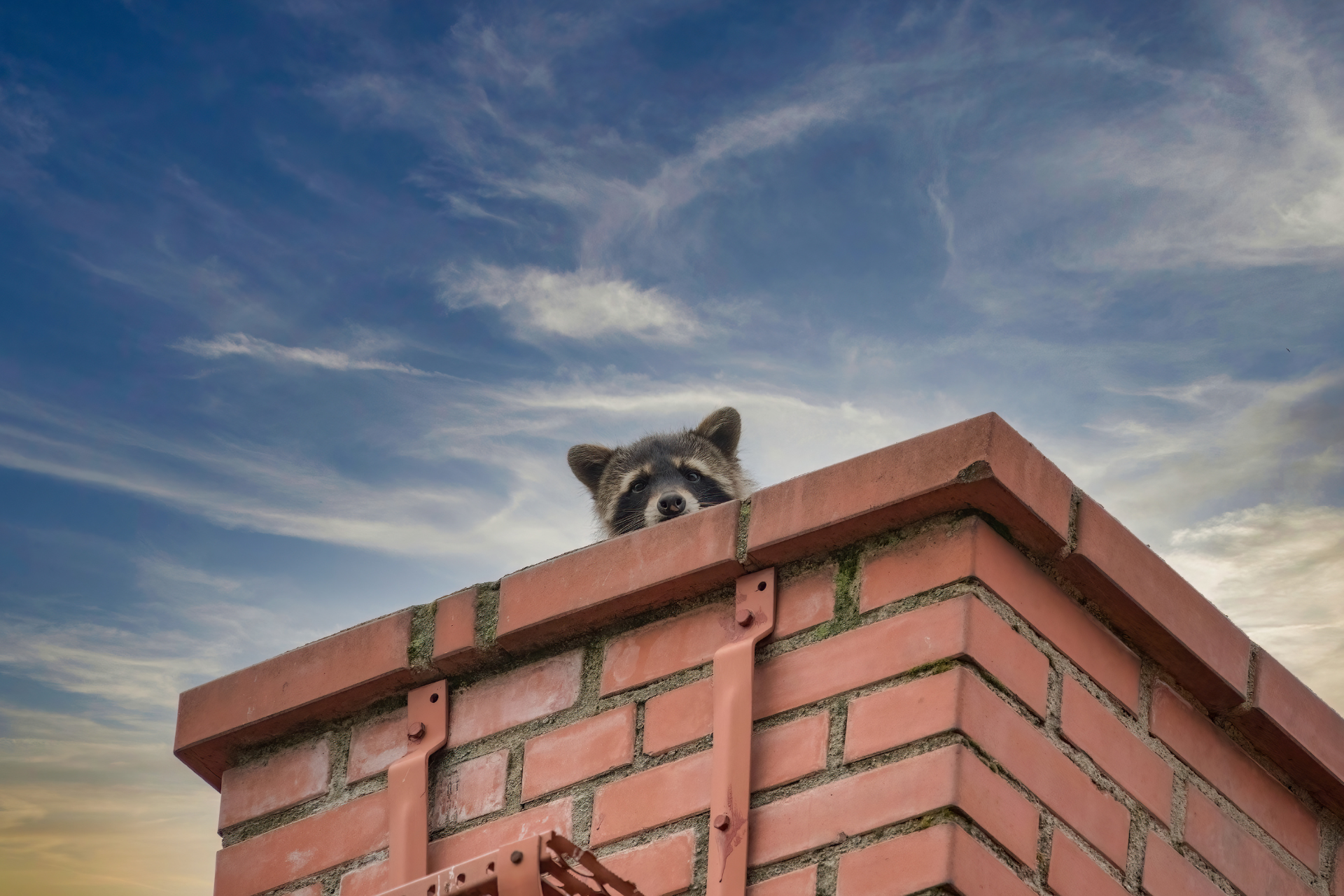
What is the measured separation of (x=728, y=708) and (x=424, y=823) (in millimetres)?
604

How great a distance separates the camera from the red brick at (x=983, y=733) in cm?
181

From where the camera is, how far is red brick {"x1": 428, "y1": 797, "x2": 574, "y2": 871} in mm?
2102

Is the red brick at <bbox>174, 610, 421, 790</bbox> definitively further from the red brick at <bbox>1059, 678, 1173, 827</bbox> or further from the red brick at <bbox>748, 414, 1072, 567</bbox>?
the red brick at <bbox>1059, 678, 1173, 827</bbox>

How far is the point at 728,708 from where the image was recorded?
1935 mm

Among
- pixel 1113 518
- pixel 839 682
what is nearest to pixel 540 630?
pixel 839 682

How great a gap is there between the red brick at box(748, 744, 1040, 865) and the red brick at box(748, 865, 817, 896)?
0.03 m

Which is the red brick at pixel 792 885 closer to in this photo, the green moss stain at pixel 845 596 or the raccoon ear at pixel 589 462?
the green moss stain at pixel 845 596

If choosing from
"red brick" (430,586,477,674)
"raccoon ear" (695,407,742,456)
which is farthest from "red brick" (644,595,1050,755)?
"raccoon ear" (695,407,742,456)

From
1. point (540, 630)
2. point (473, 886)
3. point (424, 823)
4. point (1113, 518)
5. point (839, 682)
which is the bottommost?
point (473, 886)

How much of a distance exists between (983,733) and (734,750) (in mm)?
344

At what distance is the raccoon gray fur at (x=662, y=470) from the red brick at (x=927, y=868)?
181 inches

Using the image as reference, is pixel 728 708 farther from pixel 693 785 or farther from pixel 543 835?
pixel 543 835

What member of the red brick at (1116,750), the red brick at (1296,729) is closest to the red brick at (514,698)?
the red brick at (1116,750)

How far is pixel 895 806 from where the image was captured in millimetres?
1788
